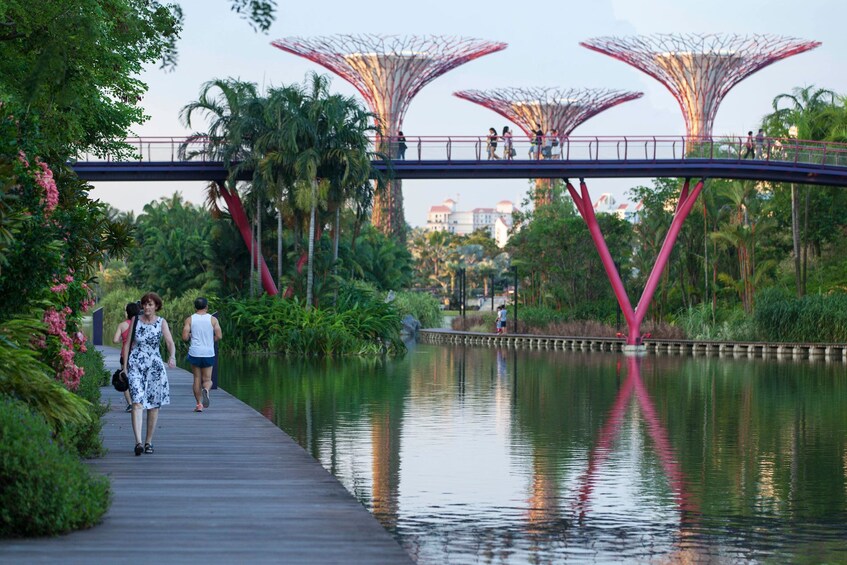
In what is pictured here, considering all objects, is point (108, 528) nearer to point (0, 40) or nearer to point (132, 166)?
point (0, 40)

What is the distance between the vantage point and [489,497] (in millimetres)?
14109

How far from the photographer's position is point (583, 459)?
676 inches

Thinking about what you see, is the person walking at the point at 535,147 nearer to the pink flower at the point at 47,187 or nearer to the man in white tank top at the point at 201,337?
the man in white tank top at the point at 201,337

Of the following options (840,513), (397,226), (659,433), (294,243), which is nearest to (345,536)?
(840,513)

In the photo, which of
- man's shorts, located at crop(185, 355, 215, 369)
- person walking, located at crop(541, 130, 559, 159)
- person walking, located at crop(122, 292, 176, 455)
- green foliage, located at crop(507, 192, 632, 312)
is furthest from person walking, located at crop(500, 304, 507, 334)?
person walking, located at crop(122, 292, 176, 455)

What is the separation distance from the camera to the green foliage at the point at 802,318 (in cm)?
4669

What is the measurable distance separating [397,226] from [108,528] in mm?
71468

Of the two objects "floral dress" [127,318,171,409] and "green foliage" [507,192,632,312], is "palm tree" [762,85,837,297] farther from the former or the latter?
"floral dress" [127,318,171,409]

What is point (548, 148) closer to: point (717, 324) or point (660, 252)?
point (660, 252)

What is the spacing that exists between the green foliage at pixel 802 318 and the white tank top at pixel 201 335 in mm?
31314

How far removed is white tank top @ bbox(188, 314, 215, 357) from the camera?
19.3 meters

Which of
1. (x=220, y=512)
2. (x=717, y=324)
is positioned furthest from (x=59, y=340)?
(x=717, y=324)

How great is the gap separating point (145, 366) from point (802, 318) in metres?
36.5

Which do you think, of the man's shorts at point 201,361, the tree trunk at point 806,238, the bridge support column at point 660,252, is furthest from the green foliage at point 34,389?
the tree trunk at point 806,238
